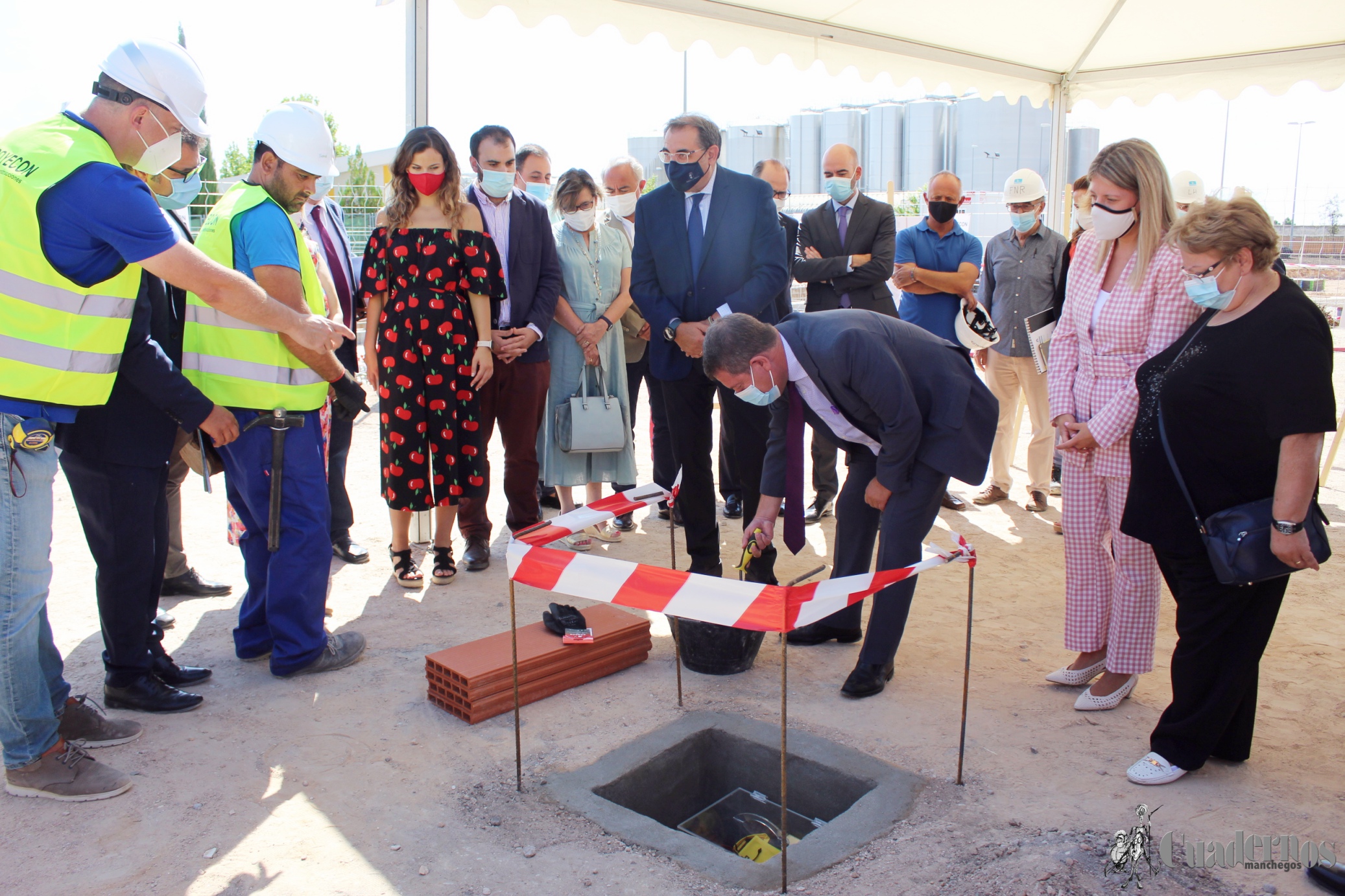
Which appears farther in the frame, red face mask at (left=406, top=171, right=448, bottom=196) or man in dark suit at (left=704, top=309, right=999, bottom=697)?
red face mask at (left=406, top=171, right=448, bottom=196)

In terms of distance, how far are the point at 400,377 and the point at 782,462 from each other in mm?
2022

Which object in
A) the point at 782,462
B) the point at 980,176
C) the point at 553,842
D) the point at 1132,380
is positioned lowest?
the point at 553,842

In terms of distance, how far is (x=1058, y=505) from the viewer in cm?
671

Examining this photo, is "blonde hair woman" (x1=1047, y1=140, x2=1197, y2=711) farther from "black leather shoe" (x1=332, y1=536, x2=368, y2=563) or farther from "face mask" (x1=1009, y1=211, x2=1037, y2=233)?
"black leather shoe" (x1=332, y1=536, x2=368, y2=563)

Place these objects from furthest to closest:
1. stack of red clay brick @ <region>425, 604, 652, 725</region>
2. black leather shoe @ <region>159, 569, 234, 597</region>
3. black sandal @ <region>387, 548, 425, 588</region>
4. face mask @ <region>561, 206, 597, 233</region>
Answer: face mask @ <region>561, 206, 597, 233</region> → black sandal @ <region>387, 548, 425, 588</region> → black leather shoe @ <region>159, 569, 234, 597</region> → stack of red clay brick @ <region>425, 604, 652, 725</region>

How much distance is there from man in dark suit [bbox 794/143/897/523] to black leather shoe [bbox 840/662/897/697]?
7.61ft

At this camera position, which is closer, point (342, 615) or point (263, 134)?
point (263, 134)

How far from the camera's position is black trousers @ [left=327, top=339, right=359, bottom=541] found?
5.18 metres

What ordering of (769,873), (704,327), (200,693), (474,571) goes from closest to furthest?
(769,873) < (200,693) < (704,327) < (474,571)

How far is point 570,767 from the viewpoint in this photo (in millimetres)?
3211

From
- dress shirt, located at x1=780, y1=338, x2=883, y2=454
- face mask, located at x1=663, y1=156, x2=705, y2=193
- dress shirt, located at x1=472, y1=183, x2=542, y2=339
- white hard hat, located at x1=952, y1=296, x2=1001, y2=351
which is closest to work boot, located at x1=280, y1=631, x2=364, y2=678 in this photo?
dress shirt, located at x1=472, y1=183, x2=542, y2=339

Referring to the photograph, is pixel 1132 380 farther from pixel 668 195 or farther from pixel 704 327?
pixel 668 195

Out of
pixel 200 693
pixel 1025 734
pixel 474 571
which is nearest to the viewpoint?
pixel 1025 734

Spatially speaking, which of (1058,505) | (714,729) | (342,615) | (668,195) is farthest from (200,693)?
(1058,505)
